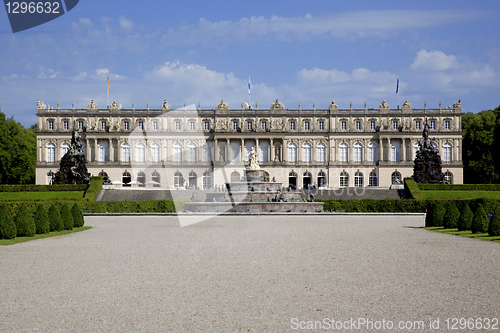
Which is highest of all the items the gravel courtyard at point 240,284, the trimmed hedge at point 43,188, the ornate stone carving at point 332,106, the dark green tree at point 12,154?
the ornate stone carving at point 332,106

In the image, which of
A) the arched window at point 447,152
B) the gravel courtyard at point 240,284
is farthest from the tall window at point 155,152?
the gravel courtyard at point 240,284

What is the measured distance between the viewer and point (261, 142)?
78.7 metres

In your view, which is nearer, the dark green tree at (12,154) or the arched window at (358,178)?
the dark green tree at (12,154)

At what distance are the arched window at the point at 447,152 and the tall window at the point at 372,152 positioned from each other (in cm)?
971

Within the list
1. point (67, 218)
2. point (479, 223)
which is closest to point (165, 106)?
point (67, 218)

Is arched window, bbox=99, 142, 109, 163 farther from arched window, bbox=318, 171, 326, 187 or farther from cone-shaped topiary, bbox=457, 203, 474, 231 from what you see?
cone-shaped topiary, bbox=457, 203, 474, 231

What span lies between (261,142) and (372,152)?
16422 millimetres

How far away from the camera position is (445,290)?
29.2 ft

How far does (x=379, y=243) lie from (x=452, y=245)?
6.81ft

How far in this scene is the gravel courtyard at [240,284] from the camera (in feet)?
23.6

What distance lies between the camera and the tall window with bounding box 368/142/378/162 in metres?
77.9

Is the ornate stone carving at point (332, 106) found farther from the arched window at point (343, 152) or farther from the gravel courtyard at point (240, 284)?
the gravel courtyard at point (240, 284)

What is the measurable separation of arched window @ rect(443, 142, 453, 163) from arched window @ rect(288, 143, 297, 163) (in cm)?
2150

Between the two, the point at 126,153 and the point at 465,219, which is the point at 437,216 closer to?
the point at 465,219
